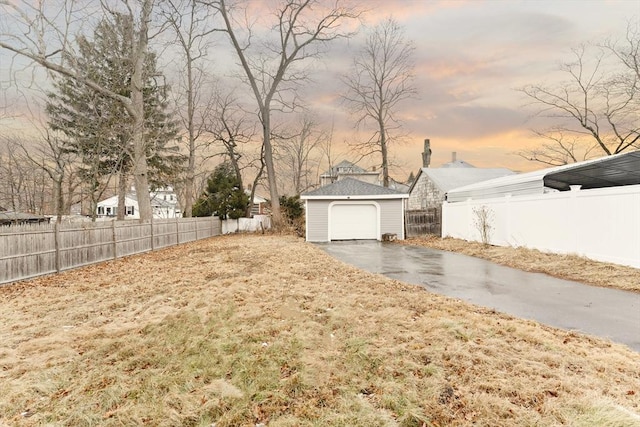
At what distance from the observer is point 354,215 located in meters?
17.9

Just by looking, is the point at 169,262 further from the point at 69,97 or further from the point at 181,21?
the point at 181,21

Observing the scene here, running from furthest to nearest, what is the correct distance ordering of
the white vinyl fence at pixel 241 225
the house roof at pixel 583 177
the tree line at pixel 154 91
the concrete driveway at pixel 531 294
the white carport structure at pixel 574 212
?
the white vinyl fence at pixel 241 225, the tree line at pixel 154 91, the house roof at pixel 583 177, the white carport structure at pixel 574 212, the concrete driveway at pixel 531 294

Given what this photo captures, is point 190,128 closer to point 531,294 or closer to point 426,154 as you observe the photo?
point 426,154

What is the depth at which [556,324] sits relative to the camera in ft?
14.6

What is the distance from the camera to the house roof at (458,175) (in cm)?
2107

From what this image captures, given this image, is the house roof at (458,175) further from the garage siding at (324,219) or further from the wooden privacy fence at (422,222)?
the garage siding at (324,219)

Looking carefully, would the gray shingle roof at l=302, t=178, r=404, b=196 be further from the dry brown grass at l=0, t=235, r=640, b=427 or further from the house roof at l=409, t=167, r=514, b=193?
the dry brown grass at l=0, t=235, r=640, b=427

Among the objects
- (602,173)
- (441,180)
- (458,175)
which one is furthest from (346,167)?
(602,173)

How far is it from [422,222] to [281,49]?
14.3 meters

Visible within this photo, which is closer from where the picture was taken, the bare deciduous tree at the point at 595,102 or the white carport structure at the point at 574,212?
the white carport structure at the point at 574,212

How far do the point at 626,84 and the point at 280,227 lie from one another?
21.0 meters

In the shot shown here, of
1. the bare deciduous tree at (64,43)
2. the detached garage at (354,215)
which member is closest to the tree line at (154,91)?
the bare deciduous tree at (64,43)

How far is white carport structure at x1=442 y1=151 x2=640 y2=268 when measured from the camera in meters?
7.54

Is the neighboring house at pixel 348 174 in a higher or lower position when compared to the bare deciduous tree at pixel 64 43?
lower
